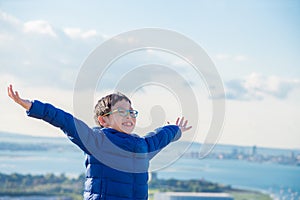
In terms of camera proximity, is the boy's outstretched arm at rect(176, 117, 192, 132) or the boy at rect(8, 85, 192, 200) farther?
the boy's outstretched arm at rect(176, 117, 192, 132)

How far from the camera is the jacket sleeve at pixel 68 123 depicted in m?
1.02

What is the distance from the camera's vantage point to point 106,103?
4.06 ft

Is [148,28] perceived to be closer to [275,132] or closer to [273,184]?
[275,132]

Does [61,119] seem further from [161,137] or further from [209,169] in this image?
[209,169]

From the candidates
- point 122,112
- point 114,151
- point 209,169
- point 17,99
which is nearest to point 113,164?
point 114,151

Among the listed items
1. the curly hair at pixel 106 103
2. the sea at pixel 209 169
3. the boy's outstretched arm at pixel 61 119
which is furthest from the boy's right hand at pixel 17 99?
the sea at pixel 209 169

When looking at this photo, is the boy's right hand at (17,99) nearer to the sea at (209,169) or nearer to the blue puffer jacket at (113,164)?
the blue puffer jacket at (113,164)

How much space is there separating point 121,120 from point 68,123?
0.62 feet

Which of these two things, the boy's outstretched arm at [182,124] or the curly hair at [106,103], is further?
the boy's outstretched arm at [182,124]

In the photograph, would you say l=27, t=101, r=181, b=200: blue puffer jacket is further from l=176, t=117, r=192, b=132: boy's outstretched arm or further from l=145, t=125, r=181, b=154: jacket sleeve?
l=176, t=117, r=192, b=132: boy's outstretched arm

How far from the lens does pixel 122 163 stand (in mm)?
1181

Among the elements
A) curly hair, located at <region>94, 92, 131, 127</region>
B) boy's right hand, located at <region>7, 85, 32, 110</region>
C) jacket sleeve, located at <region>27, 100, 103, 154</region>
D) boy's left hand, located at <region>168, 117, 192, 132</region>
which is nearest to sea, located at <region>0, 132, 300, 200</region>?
boy's left hand, located at <region>168, 117, 192, 132</region>

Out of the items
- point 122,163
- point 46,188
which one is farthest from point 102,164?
point 46,188

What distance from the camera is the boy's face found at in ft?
4.00
